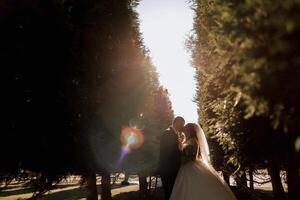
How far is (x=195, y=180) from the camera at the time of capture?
7.46 meters

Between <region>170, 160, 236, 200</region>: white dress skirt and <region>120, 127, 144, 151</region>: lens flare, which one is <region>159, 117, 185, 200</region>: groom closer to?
<region>170, 160, 236, 200</region>: white dress skirt

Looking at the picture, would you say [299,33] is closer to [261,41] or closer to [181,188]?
[261,41]

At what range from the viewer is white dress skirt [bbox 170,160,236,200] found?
720 centimetres

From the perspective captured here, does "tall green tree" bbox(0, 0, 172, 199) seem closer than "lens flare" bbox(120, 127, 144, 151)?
Yes

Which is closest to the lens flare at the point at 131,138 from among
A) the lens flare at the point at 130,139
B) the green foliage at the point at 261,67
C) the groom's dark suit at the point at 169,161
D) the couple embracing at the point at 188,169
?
the lens flare at the point at 130,139

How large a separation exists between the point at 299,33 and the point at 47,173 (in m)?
9.03

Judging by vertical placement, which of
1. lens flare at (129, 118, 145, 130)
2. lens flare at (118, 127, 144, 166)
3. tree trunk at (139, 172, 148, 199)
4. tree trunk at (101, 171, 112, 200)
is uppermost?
lens flare at (129, 118, 145, 130)

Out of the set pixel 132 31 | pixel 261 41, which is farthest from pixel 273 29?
pixel 132 31

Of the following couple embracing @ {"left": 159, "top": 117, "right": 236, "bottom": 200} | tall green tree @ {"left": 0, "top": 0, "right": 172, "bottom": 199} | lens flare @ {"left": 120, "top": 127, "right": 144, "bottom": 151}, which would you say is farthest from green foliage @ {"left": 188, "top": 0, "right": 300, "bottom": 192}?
lens flare @ {"left": 120, "top": 127, "right": 144, "bottom": 151}

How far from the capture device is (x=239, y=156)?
976 centimetres

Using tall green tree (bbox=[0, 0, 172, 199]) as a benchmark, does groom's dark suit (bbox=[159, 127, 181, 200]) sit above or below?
below

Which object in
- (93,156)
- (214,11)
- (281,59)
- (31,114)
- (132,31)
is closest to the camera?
(281,59)

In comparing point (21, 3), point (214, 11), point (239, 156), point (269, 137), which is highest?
point (21, 3)

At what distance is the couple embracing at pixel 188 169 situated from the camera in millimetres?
7293
